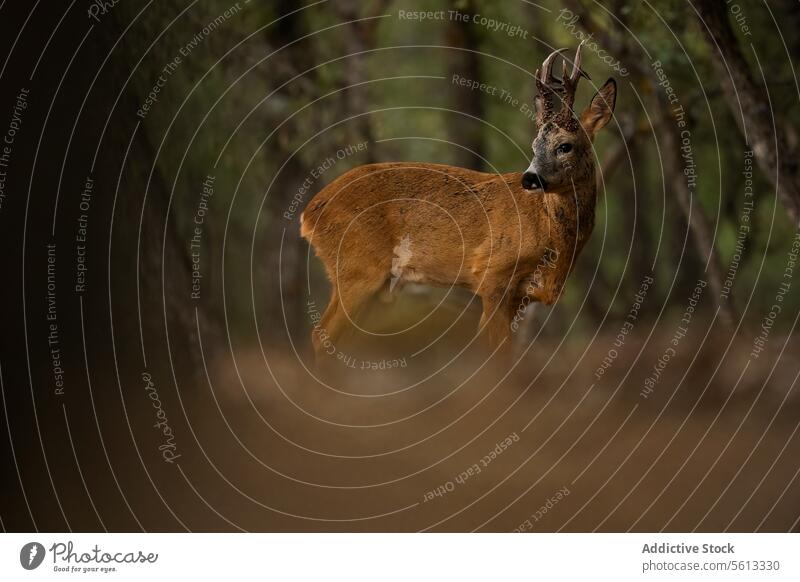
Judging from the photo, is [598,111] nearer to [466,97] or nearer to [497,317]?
→ [497,317]

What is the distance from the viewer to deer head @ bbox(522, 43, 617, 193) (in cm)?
609

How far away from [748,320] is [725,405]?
7.92 feet

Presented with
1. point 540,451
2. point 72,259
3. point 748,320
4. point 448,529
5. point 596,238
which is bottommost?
point 448,529

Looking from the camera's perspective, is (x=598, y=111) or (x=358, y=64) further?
(x=358, y=64)

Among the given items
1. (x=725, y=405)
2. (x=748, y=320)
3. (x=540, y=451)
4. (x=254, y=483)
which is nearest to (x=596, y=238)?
(x=748, y=320)

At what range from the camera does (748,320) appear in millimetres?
10711

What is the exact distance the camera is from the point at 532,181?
614 centimetres

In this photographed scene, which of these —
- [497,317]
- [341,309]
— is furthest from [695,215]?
[341,309]

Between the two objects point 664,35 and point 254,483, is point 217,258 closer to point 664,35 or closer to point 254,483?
point 254,483

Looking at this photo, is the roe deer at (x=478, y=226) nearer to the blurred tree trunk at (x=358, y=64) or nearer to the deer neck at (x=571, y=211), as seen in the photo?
the deer neck at (x=571, y=211)

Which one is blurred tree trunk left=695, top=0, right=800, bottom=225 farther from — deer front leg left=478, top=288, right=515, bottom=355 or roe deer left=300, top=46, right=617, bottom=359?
deer front leg left=478, top=288, right=515, bottom=355

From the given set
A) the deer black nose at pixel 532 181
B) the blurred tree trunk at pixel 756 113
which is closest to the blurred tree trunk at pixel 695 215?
the blurred tree trunk at pixel 756 113

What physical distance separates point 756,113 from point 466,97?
5085 mm

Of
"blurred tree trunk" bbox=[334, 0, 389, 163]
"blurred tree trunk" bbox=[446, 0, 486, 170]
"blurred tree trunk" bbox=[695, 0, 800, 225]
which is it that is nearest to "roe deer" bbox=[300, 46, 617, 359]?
"blurred tree trunk" bbox=[695, 0, 800, 225]
